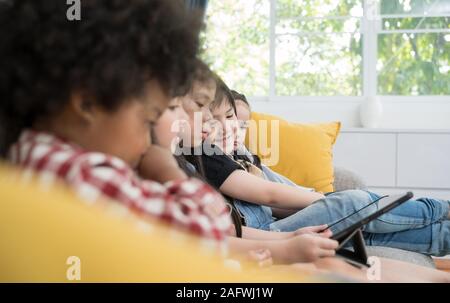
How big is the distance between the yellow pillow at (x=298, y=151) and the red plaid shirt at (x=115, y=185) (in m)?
Result: 1.80

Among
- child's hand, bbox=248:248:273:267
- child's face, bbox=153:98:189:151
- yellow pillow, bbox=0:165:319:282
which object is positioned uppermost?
child's face, bbox=153:98:189:151

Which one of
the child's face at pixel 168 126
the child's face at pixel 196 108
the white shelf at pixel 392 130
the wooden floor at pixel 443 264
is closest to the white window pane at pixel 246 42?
the white shelf at pixel 392 130

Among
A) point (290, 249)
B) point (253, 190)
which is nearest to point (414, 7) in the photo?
point (253, 190)

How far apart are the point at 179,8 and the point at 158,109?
10cm

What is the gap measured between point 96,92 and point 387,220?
1073 mm

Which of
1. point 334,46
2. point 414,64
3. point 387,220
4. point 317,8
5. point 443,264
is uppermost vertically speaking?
point 317,8

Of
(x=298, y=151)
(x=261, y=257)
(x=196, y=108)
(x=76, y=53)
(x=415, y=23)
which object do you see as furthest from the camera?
(x=415, y=23)

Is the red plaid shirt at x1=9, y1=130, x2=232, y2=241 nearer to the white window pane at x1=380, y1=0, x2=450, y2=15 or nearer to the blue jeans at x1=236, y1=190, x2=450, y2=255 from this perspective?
the blue jeans at x1=236, y1=190, x2=450, y2=255

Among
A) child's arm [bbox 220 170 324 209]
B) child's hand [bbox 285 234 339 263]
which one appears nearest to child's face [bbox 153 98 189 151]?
child's hand [bbox 285 234 339 263]

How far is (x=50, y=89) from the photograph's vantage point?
1.93ft

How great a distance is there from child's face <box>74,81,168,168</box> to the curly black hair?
0.01 metres

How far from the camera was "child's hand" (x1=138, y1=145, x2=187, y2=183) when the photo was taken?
2.29ft

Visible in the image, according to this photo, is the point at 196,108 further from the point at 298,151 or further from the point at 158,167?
the point at 298,151

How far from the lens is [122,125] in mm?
613
